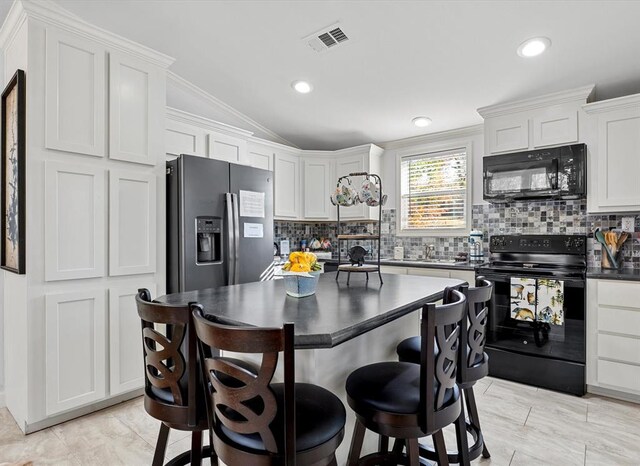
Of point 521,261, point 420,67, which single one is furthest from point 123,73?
point 521,261

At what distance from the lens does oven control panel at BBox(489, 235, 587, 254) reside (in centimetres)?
311

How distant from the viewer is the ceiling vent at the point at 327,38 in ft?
8.77

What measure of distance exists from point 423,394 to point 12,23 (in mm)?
3177

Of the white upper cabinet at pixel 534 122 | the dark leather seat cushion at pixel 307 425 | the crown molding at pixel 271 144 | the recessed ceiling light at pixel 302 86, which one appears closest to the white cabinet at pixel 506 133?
the white upper cabinet at pixel 534 122

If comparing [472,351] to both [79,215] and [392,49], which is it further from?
[79,215]

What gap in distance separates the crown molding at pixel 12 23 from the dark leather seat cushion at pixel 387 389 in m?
2.77

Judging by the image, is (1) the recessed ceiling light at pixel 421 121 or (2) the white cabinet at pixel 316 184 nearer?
(1) the recessed ceiling light at pixel 421 121

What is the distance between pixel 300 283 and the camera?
165cm

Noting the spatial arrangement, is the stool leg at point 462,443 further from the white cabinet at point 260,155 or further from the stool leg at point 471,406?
the white cabinet at point 260,155

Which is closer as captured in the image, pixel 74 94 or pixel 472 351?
pixel 472 351

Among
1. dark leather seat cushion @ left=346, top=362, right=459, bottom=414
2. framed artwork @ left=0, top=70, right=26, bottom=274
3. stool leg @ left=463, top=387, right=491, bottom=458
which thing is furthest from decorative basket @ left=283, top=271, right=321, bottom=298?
framed artwork @ left=0, top=70, right=26, bottom=274

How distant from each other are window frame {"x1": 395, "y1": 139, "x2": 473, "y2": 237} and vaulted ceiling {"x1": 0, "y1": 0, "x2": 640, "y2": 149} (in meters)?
0.31

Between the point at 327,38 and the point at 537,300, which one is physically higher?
the point at 327,38

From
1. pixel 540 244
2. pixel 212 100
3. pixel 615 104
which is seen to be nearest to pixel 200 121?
pixel 212 100
